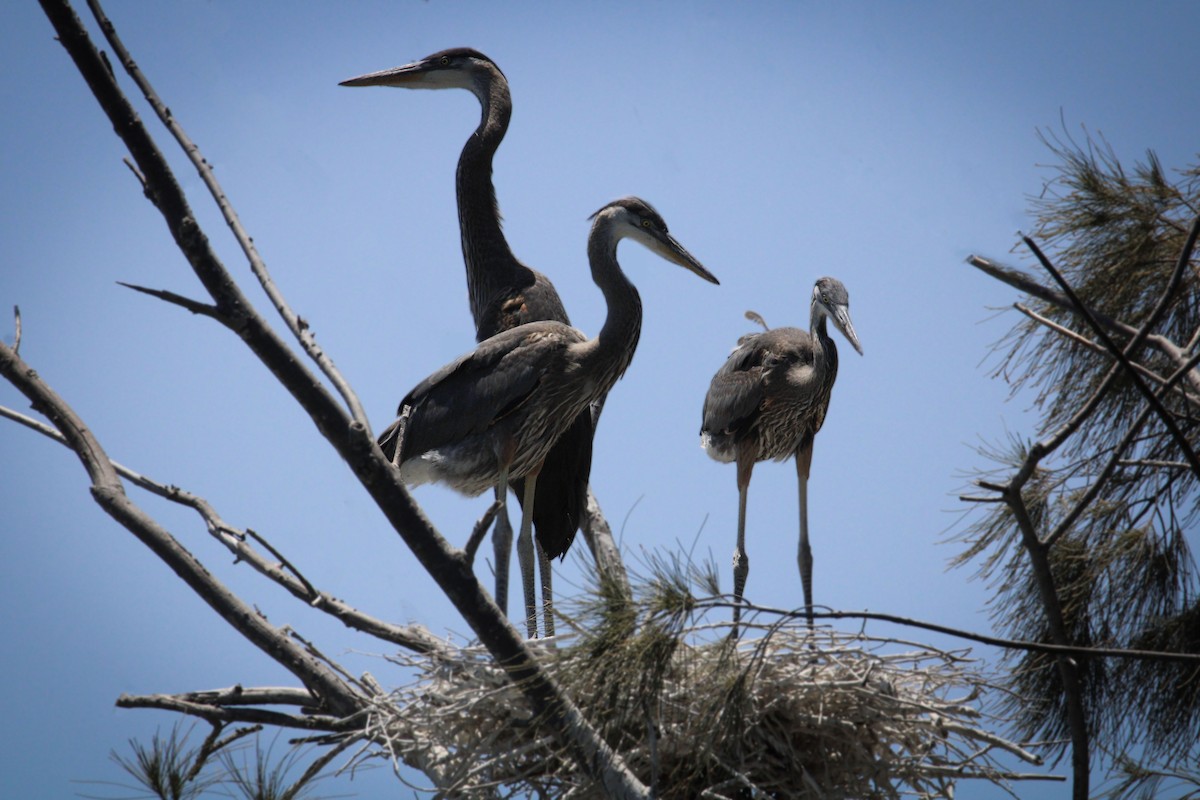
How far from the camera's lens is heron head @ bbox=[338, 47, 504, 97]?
449cm

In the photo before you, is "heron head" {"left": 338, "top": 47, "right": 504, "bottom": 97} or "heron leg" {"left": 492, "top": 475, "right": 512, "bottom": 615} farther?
"heron head" {"left": 338, "top": 47, "right": 504, "bottom": 97}

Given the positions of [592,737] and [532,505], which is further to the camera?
[532,505]

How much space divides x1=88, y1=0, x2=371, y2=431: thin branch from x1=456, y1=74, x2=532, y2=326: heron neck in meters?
2.29

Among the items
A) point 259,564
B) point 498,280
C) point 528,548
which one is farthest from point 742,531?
point 259,564

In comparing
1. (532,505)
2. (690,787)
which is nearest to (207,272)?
(690,787)

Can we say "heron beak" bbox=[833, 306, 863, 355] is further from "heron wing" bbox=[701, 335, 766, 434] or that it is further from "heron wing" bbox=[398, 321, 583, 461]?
"heron wing" bbox=[398, 321, 583, 461]

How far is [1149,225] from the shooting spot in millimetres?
2996

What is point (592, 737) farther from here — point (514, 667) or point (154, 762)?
point (154, 762)

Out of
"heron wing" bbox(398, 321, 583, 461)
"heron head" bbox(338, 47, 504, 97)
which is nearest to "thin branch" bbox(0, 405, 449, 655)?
"heron wing" bbox(398, 321, 583, 461)

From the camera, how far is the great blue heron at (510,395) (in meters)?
3.21

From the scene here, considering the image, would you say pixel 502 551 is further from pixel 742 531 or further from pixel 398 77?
pixel 398 77

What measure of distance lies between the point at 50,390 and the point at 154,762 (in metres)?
0.78

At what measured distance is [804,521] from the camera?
433 cm

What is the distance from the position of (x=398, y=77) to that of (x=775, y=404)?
1.94 meters
